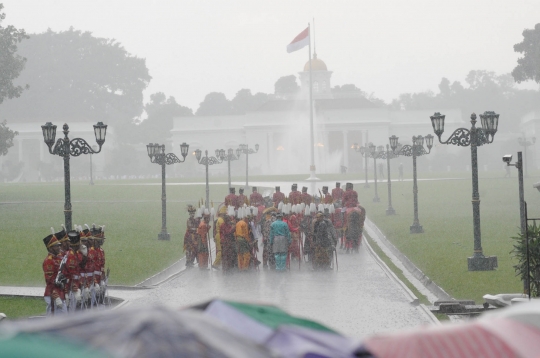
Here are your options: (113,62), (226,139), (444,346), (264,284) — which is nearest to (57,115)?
(113,62)

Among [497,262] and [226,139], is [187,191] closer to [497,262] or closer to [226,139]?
[497,262]

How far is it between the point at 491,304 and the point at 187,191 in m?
38.8

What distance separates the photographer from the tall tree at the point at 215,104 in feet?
422

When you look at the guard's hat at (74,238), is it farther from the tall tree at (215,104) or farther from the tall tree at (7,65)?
the tall tree at (215,104)

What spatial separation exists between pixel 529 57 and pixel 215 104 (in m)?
86.9

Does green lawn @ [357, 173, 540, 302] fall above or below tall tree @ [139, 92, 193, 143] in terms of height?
below

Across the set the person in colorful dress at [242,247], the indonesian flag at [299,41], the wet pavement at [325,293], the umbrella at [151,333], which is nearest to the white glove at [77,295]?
the wet pavement at [325,293]

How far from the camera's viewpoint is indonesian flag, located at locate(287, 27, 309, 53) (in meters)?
55.9

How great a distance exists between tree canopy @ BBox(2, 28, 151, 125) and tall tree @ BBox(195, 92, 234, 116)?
23.7m

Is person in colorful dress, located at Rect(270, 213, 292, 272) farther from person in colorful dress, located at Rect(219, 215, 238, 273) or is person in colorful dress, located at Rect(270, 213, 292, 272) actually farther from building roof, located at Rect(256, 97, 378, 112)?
building roof, located at Rect(256, 97, 378, 112)

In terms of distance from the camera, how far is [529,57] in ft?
150

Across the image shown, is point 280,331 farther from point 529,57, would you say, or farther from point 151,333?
point 529,57

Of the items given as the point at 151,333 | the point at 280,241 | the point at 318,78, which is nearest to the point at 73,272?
the point at 280,241

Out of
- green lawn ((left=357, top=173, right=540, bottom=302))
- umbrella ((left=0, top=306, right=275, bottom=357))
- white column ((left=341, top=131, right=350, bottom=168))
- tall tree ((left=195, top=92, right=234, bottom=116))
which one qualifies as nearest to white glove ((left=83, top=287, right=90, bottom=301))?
green lawn ((left=357, top=173, right=540, bottom=302))
